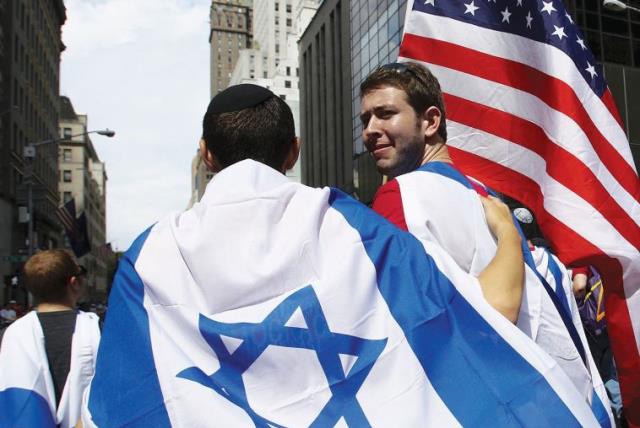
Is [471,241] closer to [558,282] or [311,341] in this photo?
[311,341]

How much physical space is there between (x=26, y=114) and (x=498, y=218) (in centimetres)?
4965

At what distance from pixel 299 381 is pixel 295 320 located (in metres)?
0.16

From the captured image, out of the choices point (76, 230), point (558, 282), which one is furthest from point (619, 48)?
point (558, 282)

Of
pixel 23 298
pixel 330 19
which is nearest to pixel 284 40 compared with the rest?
pixel 330 19

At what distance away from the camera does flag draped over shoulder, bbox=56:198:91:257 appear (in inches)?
814

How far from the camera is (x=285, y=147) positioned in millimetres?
2125

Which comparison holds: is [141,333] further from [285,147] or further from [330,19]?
[330,19]

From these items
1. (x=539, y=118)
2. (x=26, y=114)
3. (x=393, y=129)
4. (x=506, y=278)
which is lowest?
(x=506, y=278)

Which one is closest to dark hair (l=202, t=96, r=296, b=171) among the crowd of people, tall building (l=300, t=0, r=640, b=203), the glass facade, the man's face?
the crowd of people

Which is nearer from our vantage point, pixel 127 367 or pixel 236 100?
pixel 127 367

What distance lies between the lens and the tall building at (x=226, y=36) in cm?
17888

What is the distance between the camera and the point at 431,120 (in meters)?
2.56

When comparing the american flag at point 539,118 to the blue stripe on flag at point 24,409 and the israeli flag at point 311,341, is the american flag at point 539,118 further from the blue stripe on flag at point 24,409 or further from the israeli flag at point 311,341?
the blue stripe on flag at point 24,409

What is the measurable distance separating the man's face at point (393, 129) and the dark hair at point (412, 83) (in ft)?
0.07
